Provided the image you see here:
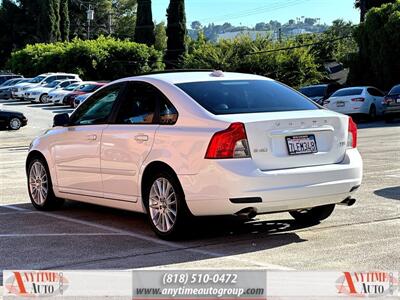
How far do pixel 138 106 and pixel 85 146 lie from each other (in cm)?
96

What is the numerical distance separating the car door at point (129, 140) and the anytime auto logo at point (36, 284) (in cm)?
302

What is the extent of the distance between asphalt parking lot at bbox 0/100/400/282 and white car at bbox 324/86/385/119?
1896cm

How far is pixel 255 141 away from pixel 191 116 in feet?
2.55

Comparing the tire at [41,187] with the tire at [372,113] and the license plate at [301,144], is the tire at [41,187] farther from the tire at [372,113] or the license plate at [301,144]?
the tire at [372,113]

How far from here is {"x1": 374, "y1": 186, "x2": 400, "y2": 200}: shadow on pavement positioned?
10.1 metres

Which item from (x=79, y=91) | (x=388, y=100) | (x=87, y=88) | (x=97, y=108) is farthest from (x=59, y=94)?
(x=97, y=108)

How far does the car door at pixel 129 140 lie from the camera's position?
7977 millimetres

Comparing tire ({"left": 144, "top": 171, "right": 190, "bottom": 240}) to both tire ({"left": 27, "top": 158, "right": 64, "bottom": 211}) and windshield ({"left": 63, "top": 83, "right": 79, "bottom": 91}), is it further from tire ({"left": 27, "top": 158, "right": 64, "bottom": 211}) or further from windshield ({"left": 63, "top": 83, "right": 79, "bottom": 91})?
windshield ({"left": 63, "top": 83, "right": 79, "bottom": 91})

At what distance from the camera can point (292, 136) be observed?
7324 mm

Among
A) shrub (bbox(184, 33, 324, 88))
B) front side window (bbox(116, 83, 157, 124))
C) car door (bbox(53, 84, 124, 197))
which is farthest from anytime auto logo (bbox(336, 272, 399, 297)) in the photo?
shrub (bbox(184, 33, 324, 88))

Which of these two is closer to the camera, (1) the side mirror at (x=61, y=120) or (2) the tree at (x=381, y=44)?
(1) the side mirror at (x=61, y=120)

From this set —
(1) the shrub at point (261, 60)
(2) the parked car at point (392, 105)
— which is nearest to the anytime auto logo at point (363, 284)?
(2) the parked car at point (392, 105)

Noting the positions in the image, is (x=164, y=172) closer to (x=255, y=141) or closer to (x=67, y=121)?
(x=255, y=141)

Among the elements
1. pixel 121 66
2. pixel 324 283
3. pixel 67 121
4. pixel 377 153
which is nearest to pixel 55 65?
pixel 121 66
